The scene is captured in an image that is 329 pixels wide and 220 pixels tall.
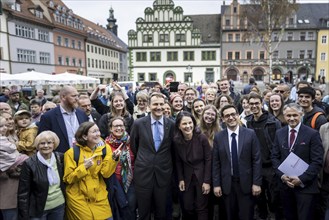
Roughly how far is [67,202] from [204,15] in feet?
183

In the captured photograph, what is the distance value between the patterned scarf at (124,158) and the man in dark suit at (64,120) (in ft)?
2.05

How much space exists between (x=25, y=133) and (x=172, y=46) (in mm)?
47528

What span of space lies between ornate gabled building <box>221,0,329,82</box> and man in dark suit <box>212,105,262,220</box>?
1886 inches

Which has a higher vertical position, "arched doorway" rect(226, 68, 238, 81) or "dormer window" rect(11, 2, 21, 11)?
"dormer window" rect(11, 2, 21, 11)

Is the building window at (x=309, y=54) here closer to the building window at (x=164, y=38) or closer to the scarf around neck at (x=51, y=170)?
the building window at (x=164, y=38)

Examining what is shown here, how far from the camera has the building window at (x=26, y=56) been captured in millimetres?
32969

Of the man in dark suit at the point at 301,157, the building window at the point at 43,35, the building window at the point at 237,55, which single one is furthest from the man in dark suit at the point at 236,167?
the building window at the point at 237,55

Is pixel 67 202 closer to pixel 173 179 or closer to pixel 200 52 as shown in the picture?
pixel 173 179

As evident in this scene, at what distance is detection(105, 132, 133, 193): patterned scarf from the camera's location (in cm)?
421

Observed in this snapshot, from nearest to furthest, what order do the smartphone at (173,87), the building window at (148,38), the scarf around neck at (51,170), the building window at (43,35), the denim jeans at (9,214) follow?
1. the scarf around neck at (51,170)
2. the denim jeans at (9,214)
3. the smartphone at (173,87)
4. the building window at (43,35)
5. the building window at (148,38)

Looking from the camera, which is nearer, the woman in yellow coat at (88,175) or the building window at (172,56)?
the woman in yellow coat at (88,175)

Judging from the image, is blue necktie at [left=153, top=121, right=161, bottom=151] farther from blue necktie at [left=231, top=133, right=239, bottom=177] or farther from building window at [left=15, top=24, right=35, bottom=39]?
building window at [left=15, top=24, right=35, bottom=39]

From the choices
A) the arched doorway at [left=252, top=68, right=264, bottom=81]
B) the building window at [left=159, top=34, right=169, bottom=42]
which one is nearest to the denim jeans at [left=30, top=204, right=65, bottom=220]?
the building window at [left=159, top=34, right=169, bottom=42]

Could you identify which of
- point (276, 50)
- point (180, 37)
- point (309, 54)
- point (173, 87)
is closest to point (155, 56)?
point (180, 37)
